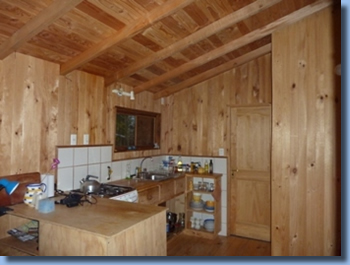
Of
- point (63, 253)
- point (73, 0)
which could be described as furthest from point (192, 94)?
point (63, 253)

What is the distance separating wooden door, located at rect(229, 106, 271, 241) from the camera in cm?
365

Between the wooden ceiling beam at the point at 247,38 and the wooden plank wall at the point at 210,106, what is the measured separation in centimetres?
88

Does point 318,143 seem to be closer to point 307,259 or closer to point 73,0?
point 307,259

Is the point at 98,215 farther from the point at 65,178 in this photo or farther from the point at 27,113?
the point at 27,113

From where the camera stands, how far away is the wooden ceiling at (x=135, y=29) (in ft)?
5.73

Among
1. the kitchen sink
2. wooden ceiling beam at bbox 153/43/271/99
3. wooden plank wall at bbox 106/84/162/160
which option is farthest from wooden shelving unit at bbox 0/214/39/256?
wooden ceiling beam at bbox 153/43/271/99

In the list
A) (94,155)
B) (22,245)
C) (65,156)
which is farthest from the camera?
(94,155)

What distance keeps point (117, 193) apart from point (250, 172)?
2135 millimetres

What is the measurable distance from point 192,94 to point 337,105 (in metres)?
2.17

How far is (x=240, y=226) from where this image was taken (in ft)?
12.5

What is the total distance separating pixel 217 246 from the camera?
3.39 metres

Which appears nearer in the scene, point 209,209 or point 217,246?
point 217,246

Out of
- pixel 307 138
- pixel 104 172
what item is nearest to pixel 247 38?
pixel 307 138

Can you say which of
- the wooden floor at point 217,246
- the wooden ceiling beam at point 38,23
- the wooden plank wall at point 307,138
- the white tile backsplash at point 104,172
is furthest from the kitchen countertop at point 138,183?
the wooden ceiling beam at point 38,23
